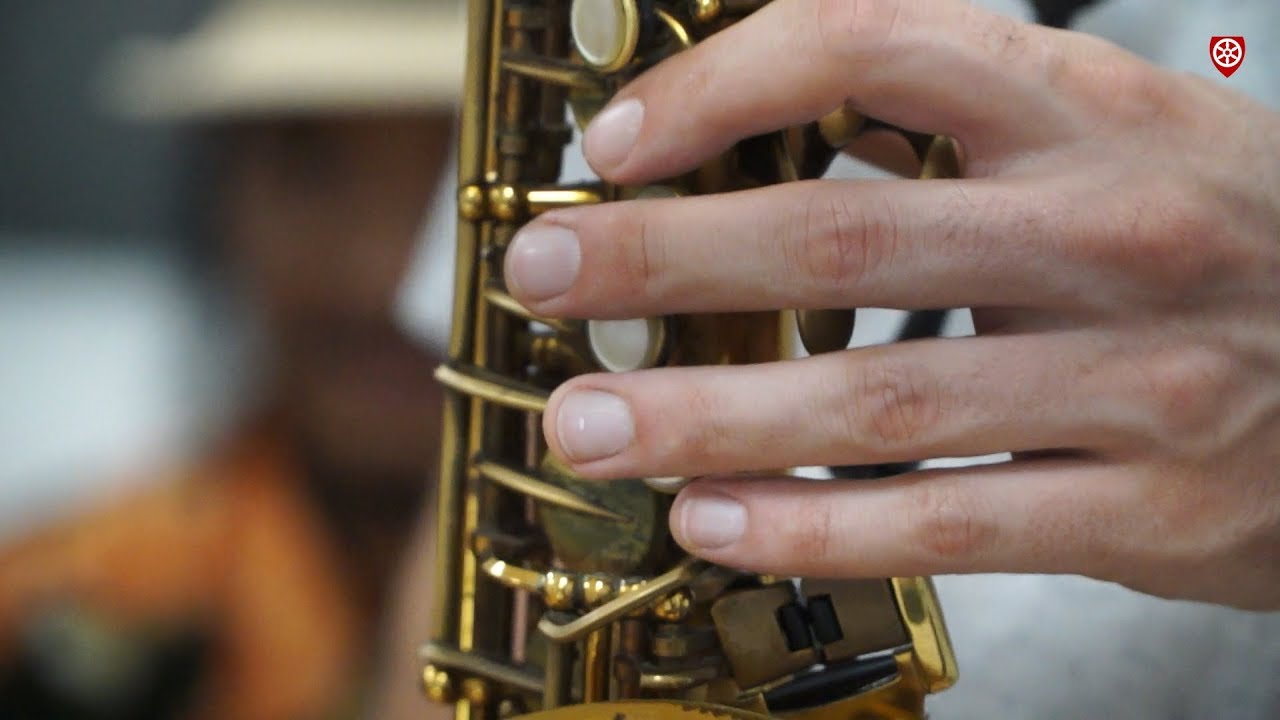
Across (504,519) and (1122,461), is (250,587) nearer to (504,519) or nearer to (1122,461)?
(504,519)

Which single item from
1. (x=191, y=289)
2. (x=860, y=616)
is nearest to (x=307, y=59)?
(x=191, y=289)

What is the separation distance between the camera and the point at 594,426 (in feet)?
1.36

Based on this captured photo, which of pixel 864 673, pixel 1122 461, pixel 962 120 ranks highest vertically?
pixel 962 120

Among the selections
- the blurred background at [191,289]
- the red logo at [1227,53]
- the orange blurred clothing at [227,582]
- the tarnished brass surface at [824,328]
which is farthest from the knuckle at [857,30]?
the orange blurred clothing at [227,582]

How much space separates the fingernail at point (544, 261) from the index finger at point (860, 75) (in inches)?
1.9

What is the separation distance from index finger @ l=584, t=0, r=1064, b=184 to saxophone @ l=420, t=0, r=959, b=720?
0.11 ft

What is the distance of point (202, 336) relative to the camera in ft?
3.44

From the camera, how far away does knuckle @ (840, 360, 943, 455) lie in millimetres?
402

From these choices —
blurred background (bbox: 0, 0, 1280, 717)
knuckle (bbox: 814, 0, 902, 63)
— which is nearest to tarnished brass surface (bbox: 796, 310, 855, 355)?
knuckle (bbox: 814, 0, 902, 63)

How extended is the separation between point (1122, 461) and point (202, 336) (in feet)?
2.82

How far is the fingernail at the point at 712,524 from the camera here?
42 centimetres

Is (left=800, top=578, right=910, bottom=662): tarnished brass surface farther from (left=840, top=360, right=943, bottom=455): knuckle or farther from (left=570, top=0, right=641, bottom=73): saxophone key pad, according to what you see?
(left=570, top=0, right=641, bottom=73): saxophone key pad

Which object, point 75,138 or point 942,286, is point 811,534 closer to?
point 942,286

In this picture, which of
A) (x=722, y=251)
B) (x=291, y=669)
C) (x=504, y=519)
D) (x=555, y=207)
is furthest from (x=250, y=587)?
(x=722, y=251)
